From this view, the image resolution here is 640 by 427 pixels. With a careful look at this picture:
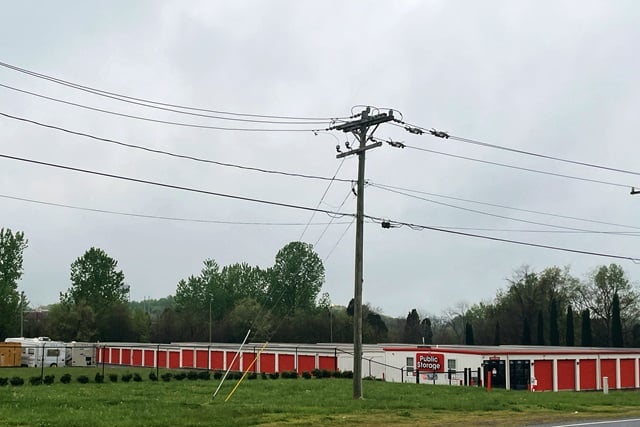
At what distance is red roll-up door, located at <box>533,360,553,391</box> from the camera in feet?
188

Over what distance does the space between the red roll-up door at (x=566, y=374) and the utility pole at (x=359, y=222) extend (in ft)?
112

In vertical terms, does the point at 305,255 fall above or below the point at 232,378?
above

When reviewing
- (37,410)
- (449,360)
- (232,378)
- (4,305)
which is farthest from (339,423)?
(4,305)

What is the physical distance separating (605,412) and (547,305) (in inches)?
3246

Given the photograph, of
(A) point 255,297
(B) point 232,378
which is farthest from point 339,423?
(A) point 255,297

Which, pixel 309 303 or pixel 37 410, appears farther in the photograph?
pixel 309 303

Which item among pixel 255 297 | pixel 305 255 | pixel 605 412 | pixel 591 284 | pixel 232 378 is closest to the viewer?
pixel 605 412

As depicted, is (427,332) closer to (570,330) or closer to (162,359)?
(570,330)

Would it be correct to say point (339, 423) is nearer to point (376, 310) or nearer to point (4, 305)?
point (4, 305)

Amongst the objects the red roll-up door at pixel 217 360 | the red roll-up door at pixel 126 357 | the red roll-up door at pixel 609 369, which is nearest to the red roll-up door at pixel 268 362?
the red roll-up door at pixel 217 360

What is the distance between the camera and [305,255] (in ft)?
413

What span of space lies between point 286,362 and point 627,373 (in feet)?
92.8

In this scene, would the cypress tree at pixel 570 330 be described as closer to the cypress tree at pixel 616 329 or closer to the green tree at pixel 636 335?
→ the cypress tree at pixel 616 329

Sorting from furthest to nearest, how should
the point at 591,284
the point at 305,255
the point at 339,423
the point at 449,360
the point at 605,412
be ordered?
the point at 305,255
the point at 591,284
the point at 449,360
the point at 605,412
the point at 339,423
